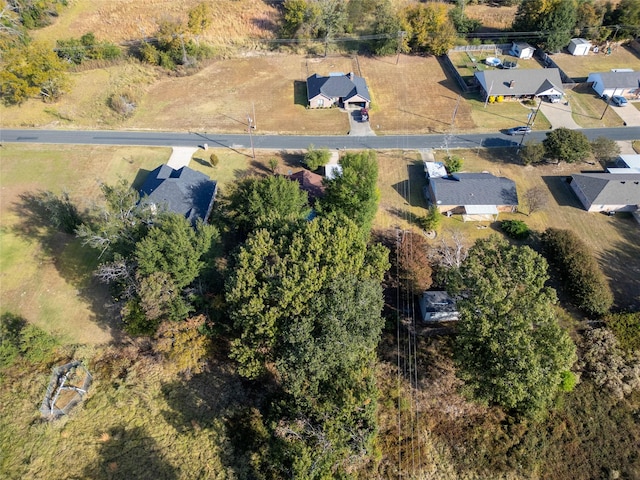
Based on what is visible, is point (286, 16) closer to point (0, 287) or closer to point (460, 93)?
point (460, 93)

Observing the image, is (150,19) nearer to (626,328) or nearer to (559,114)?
(559,114)

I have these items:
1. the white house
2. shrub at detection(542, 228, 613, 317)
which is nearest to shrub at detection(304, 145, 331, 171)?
shrub at detection(542, 228, 613, 317)

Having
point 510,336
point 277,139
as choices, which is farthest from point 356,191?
point 277,139

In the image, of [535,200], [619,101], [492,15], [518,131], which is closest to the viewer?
[535,200]

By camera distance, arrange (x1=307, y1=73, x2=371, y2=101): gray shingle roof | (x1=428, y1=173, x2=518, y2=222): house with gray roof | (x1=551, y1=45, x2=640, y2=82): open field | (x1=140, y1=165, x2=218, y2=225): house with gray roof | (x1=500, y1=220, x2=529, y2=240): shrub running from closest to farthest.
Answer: (x1=140, y1=165, x2=218, y2=225): house with gray roof < (x1=500, y1=220, x2=529, y2=240): shrub < (x1=428, y1=173, x2=518, y2=222): house with gray roof < (x1=307, y1=73, x2=371, y2=101): gray shingle roof < (x1=551, y1=45, x2=640, y2=82): open field

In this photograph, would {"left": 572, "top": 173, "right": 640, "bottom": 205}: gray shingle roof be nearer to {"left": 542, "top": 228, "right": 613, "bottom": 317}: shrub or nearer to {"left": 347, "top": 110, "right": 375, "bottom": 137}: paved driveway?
{"left": 542, "top": 228, "right": 613, "bottom": 317}: shrub

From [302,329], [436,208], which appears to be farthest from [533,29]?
[302,329]
